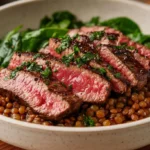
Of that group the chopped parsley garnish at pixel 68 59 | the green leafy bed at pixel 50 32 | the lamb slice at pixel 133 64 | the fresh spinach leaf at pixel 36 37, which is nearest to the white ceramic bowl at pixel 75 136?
the lamb slice at pixel 133 64

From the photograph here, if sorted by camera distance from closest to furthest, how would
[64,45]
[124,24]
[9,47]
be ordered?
[64,45] < [9,47] < [124,24]

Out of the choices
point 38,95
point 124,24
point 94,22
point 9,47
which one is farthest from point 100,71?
point 94,22

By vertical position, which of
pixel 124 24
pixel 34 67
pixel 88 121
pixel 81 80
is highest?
pixel 34 67

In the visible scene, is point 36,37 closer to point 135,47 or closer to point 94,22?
point 94,22

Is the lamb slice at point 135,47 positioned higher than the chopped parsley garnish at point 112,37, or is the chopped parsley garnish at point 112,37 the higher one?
the chopped parsley garnish at point 112,37

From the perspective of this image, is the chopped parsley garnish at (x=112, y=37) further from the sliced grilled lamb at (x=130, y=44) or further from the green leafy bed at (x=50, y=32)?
the green leafy bed at (x=50, y=32)

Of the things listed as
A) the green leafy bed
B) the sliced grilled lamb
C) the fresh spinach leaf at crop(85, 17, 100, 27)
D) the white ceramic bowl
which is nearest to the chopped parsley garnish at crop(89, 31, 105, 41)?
the sliced grilled lamb

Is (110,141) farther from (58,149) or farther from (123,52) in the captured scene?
(123,52)
